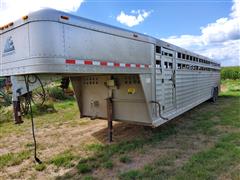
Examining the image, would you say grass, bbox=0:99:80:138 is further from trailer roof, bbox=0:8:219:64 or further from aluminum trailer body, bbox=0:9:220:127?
trailer roof, bbox=0:8:219:64

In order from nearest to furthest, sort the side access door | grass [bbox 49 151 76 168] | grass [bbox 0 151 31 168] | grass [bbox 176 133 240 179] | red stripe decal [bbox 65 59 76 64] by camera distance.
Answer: red stripe decal [bbox 65 59 76 64] < grass [bbox 176 133 240 179] < grass [bbox 49 151 76 168] < grass [bbox 0 151 31 168] < the side access door

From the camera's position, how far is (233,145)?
4.64 metres

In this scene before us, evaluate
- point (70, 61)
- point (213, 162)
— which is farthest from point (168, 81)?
point (70, 61)

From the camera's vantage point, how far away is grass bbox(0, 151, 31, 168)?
4.12 metres

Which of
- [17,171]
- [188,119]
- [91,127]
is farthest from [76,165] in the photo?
[188,119]

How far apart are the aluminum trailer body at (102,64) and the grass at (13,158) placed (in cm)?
115

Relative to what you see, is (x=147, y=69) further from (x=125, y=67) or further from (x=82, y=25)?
(x=82, y=25)

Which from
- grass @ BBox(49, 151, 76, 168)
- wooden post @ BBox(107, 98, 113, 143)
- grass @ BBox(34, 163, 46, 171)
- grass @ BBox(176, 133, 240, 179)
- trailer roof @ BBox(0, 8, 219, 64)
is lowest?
grass @ BBox(34, 163, 46, 171)

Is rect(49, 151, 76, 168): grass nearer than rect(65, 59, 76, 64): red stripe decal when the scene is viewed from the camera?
No

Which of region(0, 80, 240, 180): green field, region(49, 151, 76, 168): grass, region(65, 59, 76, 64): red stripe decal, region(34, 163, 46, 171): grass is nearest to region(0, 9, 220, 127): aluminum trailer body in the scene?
region(65, 59, 76, 64): red stripe decal

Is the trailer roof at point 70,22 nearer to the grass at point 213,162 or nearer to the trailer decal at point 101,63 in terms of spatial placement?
the trailer decal at point 101,63

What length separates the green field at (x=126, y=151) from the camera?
3607 mm

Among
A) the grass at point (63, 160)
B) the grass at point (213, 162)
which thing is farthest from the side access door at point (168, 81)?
the grass at point (63, 160)

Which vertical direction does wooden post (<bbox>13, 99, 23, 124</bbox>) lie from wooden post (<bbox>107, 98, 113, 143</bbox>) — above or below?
above
